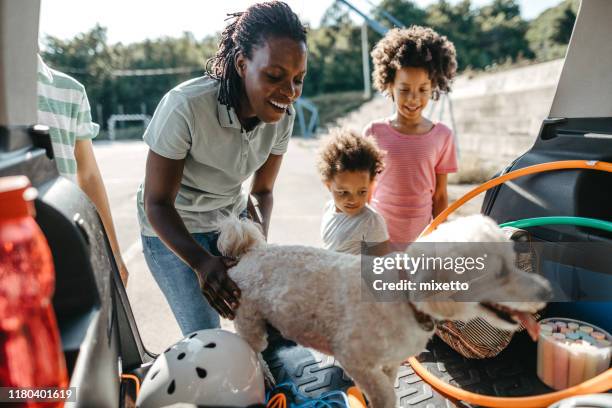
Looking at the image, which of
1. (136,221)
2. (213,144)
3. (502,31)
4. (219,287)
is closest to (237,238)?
(219,287)

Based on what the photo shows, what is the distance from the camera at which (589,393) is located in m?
1.40

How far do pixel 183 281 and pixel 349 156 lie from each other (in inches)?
49.4

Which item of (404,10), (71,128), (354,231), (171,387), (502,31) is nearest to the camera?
(171,387)

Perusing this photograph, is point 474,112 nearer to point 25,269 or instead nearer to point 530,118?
point 530,118

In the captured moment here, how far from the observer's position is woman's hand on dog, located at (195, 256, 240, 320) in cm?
166

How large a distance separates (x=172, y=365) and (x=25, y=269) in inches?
29.0

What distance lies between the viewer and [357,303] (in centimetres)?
154

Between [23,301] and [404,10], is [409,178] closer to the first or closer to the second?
[23,301]

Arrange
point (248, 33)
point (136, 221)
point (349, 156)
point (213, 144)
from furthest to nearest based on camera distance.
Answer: point (136, 221)
point (349, 156)
point (213, 144)
point (248, 33)

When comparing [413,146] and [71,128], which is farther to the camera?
[413,146]

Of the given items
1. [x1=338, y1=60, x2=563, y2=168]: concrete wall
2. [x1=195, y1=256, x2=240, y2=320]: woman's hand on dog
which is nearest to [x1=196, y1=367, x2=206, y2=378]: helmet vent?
[x1=195, y1=256, x2=240, y2=320]: woman's hand on dog

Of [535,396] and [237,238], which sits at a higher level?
[237,238]

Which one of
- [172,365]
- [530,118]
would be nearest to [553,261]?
[172,365]

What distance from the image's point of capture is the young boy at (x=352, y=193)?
97.8 inches
